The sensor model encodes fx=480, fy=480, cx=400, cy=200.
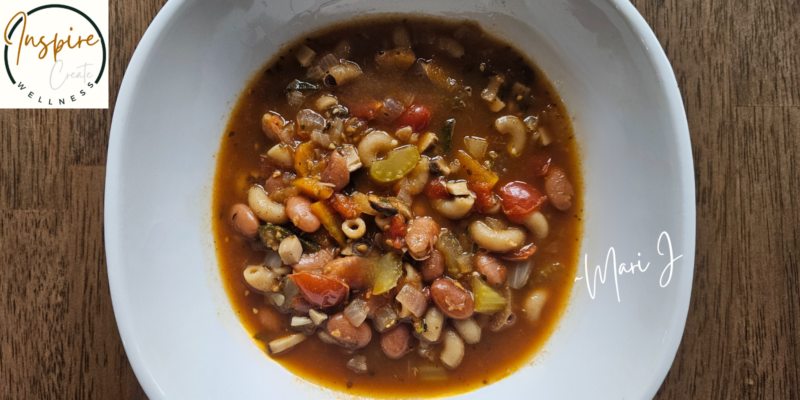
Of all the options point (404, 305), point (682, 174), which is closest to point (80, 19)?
point (404, 305)

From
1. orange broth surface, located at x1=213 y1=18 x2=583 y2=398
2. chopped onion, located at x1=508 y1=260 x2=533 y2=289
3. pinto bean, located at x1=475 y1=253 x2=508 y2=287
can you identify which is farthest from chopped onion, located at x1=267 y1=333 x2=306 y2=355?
chopped onion, located at x1=508 y1=260 x2=533 y2=289

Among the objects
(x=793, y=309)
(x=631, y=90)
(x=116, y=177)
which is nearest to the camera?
(x=116, y=177)

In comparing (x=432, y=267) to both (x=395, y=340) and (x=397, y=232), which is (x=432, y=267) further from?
(x=395, y=340)

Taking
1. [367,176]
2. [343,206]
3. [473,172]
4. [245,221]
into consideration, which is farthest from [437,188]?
[245,221]

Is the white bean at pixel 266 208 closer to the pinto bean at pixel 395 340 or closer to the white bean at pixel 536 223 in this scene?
the pinto bean at pixel 395 340

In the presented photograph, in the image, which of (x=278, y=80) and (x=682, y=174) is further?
(x=278, y=80)

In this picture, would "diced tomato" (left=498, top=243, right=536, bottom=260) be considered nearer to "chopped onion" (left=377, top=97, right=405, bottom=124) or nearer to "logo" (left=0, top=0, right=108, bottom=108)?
"chopped onion" (left=377, top=97, right=405, bottom=124)

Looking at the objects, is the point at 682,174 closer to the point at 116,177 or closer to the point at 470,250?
the point at 470,250
